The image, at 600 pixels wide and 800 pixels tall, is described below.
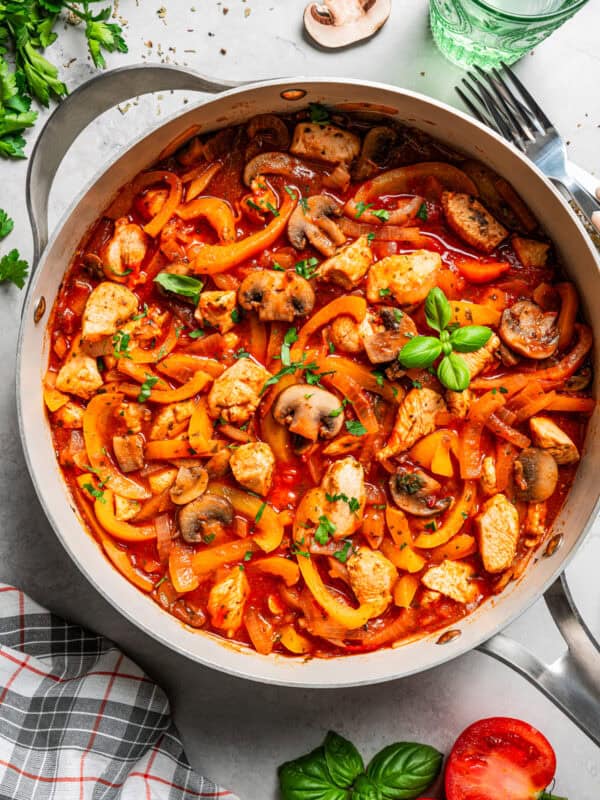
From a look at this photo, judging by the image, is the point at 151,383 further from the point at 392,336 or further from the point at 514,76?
the point at 514,76

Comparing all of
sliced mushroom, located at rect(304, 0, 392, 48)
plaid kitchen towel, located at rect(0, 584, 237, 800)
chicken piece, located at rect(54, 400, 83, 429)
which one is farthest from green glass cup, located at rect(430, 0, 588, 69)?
plaid kitchen towel, located at rect(0, 584, 237, 800)

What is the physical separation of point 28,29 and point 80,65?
0.91 ft

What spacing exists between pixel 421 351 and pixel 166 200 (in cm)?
136

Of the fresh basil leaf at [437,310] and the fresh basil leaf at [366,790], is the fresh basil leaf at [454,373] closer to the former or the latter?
the fresh basil leaf at [437,310]

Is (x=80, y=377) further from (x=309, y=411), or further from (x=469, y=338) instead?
(x=469, y=338)

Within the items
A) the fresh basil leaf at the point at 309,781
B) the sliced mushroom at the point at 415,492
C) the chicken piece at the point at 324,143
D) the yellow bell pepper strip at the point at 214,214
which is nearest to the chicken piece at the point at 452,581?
the sliced mushroom at the point at 415,492

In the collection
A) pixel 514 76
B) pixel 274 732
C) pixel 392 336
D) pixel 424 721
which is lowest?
pixel 274 732

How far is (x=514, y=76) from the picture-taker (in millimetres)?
3490

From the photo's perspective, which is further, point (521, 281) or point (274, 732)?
point (274, 732)

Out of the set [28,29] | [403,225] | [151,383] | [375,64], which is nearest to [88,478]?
[151,383]

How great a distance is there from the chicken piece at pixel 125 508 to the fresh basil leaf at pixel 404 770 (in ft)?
5.68

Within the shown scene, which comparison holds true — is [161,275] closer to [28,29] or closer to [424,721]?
[28,29]

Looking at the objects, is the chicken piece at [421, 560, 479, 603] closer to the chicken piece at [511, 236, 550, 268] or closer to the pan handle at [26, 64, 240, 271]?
the chicken piece at [511, 236, 550, 268]

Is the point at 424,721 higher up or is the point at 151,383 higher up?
the point at 151,383
